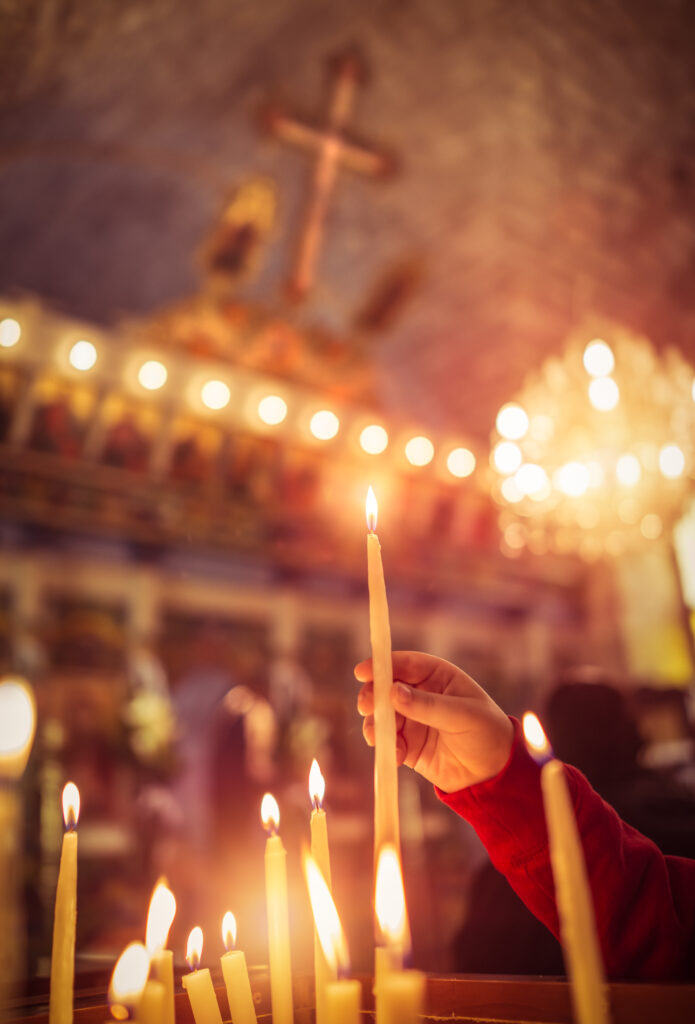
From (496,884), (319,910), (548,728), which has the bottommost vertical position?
(496,884)

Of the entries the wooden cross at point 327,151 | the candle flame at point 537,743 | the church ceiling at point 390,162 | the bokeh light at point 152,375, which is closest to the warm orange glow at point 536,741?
Result: the candle flame at point 537,743

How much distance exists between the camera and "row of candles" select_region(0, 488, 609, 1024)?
0.50 m

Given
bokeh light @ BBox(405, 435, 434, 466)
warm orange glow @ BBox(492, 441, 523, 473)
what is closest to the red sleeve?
warm orange glow @ BBox(492, 441, 523, 473)

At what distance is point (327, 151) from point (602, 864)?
5.93 meters

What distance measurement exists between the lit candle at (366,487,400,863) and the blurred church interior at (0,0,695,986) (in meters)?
3.22

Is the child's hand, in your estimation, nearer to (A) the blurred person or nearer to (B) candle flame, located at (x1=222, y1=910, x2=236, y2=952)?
(A) the blurred person

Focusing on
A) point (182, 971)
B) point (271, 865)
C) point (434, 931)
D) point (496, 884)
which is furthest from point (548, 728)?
point (434, 931)

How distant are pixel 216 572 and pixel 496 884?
4286 millimetres

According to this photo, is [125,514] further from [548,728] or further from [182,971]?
[182,971]

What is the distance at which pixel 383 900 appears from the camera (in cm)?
52

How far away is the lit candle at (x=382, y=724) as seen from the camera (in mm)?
605

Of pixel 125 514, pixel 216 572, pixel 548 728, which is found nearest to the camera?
pixel 548 728

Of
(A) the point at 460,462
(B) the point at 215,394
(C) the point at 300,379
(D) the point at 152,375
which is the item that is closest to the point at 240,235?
(C) the point at 300,379

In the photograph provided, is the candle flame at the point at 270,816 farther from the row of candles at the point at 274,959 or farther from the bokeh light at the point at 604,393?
the bokeh light at the point at 604,393
